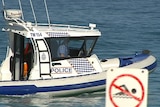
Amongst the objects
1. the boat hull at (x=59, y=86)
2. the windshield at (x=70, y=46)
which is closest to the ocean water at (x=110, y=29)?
the boat hull at (x=59, y=86)

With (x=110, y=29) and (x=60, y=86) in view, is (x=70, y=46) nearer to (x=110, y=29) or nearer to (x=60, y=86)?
(x=60, y=86)

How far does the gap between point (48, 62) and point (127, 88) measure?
9.14 m

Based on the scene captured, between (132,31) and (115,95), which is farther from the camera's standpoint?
(132,31)

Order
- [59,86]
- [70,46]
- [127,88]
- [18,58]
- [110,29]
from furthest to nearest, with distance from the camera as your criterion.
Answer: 1. [110,29]
2. [70,46]
3. [18,58]
4. [59,86]
5. [127,88]

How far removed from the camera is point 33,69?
1223 centimetres

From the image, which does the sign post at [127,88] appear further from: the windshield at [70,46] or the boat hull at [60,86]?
the windshield at [70,46]

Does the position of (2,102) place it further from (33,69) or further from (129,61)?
(129,61)

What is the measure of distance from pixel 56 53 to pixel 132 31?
1685 centimetres

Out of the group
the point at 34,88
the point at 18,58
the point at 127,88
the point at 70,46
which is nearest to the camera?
the point at 127,88

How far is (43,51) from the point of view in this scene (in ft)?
39.9

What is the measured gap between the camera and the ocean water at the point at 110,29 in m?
12.3

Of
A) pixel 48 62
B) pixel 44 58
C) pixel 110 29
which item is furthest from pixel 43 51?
pixel 110 29

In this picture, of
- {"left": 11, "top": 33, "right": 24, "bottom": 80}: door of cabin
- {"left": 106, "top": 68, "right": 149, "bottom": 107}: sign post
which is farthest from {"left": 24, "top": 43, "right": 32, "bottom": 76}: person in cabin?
{"left": 106, "top": 68, "right": 149, "bottom": 107}: sign post

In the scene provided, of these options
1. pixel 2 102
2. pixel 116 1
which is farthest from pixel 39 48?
pixel 116 1
